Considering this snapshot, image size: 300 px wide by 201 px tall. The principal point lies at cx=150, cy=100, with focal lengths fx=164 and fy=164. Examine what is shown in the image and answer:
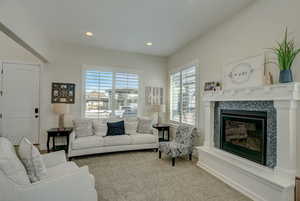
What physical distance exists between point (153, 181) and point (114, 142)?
1.65 meters

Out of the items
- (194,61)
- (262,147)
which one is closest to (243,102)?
(262,147)

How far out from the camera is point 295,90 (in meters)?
1.97

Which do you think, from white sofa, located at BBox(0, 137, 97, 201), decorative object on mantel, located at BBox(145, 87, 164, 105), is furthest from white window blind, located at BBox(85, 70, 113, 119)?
white sofa, located at BBox(0, 137, 97, 201)

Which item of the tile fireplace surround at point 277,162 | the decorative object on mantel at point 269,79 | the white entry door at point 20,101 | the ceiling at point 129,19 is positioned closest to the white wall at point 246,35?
the decorative object on mantel at point 269,79

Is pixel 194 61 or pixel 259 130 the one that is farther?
pixel 194 61

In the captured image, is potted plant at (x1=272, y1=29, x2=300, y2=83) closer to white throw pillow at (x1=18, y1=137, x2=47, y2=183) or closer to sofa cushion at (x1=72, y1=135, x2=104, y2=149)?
white throw pillow at (x1=18, y1=137, x2=47, y2=183)

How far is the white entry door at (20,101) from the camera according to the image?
4.36 m

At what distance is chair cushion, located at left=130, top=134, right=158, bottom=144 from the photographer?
4.28 metres

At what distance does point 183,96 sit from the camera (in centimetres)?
471

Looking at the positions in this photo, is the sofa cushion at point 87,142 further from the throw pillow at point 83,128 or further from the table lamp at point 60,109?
the table lamp at point 60,109

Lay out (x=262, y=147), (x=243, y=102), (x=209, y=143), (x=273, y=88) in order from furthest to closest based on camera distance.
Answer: (x=209, y=143), (x=243, y=102), (x=262, y=147), (x=273, y=88)

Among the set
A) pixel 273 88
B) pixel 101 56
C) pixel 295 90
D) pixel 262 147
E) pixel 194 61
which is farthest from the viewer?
pixel 101 56

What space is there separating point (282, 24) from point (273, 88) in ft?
3.10

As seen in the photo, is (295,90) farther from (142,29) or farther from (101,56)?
(101,56)
